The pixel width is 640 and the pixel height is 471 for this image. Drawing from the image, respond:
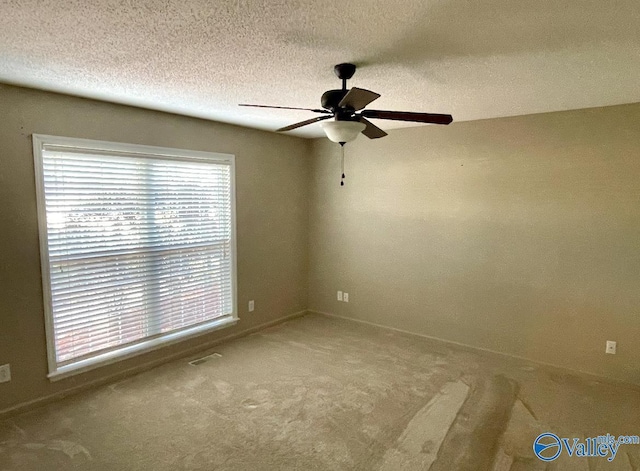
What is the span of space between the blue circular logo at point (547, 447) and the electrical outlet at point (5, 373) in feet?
11.6

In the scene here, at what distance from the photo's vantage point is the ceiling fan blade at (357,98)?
1.82 metres

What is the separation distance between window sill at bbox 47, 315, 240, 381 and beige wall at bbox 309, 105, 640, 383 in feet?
5.36

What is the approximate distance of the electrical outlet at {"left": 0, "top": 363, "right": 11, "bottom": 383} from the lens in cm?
263

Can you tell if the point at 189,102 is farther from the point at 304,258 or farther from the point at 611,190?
the point at 611,190

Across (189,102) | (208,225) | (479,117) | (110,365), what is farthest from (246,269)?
(479,117)

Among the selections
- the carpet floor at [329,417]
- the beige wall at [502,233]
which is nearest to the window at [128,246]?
the carpet floor at [329,417]

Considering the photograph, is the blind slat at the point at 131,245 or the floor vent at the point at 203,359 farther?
the floor vent at the point at 203,359

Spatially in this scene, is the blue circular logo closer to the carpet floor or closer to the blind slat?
the carpet floor

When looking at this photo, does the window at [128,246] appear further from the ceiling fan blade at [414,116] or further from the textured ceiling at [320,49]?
the ceiling fan blade at [414,116]

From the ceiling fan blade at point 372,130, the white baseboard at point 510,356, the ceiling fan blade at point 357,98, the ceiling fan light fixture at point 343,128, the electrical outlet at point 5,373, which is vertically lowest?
the white baseboard at point 510,356

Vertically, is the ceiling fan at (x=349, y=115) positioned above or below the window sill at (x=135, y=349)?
above

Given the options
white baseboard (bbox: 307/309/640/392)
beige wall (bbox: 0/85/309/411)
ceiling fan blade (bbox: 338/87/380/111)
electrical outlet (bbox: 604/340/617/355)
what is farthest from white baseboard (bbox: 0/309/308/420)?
electrical outlet (bbox: 604/340/617/355)

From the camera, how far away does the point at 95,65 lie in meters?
2.19

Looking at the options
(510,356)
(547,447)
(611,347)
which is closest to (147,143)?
(547,447)
